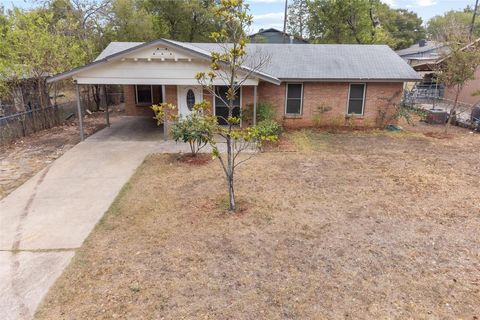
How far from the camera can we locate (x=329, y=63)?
15344mm

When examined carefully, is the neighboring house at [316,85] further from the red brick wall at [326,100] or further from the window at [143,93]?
the window at [143,93]

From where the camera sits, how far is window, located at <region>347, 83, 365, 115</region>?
14930 mm

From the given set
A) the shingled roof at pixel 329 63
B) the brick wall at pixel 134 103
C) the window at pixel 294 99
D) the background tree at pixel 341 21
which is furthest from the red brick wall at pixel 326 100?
the background tree at pixel 341 21

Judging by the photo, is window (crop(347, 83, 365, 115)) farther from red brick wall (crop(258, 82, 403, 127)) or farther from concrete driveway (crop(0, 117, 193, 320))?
concrete driveway (crop(0, 117, 193, 320))

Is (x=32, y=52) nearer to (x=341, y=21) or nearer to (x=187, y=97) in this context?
(x=187, y=97)

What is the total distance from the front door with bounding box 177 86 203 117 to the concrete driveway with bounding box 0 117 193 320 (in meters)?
2.00

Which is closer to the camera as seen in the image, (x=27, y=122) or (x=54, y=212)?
(x=54, y=212)

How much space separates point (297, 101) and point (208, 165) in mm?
6656

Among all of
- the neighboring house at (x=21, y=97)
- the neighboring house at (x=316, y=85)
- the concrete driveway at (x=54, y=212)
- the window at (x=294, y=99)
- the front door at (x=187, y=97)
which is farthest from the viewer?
the window at (x=294, y=99)

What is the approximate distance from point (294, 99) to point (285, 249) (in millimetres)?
10398

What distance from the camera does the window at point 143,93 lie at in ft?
57.3

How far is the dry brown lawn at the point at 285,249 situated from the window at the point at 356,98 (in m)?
5.89

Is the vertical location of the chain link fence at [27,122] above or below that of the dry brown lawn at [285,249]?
above

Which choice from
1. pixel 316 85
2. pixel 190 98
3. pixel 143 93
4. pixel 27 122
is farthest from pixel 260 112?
pixel 27 122
